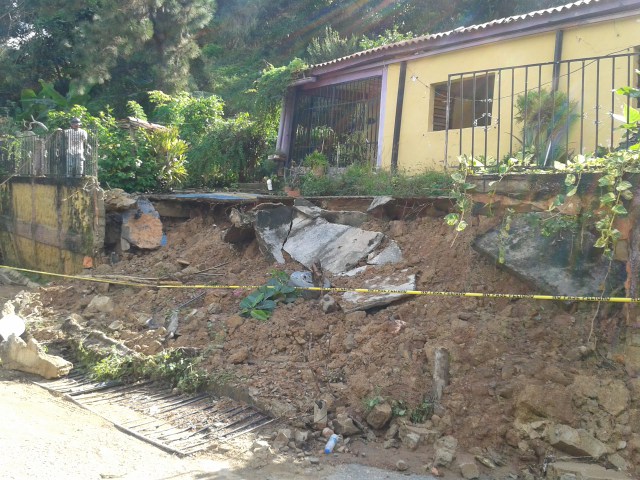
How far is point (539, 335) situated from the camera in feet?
16.8

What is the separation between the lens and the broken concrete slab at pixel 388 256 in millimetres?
7035

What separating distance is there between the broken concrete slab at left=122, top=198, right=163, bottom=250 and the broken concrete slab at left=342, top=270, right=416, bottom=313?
4.92 meters

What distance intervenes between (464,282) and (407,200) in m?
2.00

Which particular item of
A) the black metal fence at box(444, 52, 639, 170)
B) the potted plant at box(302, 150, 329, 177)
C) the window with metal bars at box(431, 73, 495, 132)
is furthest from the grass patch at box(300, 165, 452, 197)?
the window with metal bars at box(431, 73, 495, 132)

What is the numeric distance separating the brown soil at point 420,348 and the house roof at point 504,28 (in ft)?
14.3

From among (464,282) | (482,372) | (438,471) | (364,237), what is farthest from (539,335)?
(364,237)

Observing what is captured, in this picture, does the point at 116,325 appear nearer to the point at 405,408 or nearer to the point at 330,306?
the point at 330,306

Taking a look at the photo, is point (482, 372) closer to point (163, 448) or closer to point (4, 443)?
point (163, 448)

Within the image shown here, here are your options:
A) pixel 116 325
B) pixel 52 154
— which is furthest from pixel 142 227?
pixel 116 325

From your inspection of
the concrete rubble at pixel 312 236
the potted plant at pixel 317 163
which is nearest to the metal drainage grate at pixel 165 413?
the concrete rubble at pixel 312 236

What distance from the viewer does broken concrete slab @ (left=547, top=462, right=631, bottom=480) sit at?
12.9ft

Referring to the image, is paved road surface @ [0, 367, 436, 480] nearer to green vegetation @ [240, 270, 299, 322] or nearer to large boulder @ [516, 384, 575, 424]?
large boulder @ [516, 384, 575, 424]

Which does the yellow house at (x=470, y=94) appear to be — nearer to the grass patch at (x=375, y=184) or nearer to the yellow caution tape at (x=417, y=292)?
the grass patch at (x=375, y=184)

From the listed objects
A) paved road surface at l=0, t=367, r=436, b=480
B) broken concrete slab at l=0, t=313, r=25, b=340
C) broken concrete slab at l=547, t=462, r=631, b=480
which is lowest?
paved road surface at l=0, t=367, r=436, b=480
